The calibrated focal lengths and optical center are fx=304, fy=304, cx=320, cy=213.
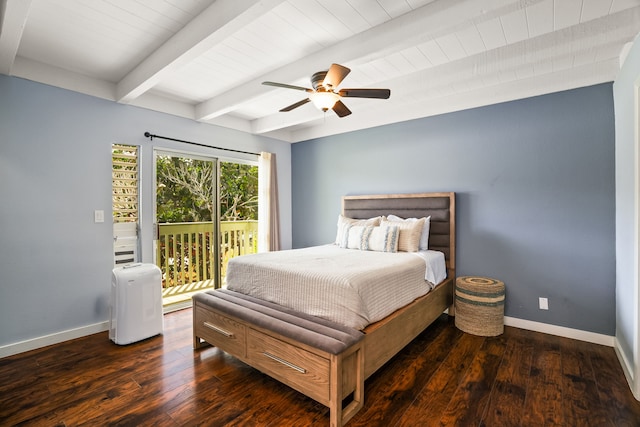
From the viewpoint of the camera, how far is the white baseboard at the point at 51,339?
2646 millimetres

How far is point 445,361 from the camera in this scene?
2.52 metres

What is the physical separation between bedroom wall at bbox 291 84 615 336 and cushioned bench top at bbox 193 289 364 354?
2259 mm

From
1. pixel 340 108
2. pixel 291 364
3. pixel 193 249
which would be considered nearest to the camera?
pixel 291 364

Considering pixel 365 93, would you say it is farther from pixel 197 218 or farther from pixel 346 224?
pixel 197 218

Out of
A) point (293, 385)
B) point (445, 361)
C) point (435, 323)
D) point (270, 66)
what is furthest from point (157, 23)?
point (435, 323)

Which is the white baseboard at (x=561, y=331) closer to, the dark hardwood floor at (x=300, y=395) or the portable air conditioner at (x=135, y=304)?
the dark hardwood floor at (x=300, y=395)

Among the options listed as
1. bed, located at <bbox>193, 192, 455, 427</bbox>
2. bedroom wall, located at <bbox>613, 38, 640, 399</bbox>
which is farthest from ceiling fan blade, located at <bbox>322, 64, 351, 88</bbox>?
bedroom wall, located at <bbox>613, 38, 640, 399</bbox>

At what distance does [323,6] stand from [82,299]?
11.3 ft

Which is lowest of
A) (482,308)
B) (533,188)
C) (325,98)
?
(482,308)

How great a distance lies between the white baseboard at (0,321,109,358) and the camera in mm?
2646

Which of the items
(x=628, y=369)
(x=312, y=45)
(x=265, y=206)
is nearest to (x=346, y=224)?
(x=265, y=206)

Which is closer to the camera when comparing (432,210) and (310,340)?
(310,340)

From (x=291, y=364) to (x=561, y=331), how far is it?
2.77 m

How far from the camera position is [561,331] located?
299 centimetres
